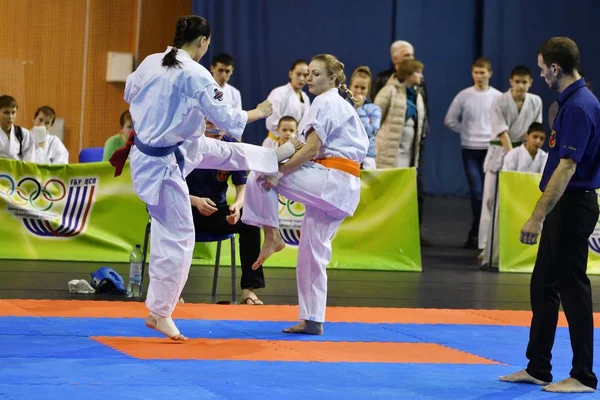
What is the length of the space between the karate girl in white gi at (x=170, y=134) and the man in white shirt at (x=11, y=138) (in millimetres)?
3780

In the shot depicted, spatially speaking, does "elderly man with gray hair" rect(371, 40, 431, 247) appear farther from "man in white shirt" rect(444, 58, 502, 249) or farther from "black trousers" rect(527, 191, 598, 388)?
"black trousers" rect(527, 191, 598, 388)

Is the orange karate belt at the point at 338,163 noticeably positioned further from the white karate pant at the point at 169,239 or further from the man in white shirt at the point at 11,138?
the man in white shirt at the point at 11,138

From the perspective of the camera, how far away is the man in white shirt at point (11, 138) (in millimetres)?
8906

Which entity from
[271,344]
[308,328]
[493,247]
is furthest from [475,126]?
[271,344]

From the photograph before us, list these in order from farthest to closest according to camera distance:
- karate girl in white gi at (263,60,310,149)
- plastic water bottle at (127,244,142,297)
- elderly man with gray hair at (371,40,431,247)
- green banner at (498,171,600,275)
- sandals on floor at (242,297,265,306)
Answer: karate girl in white gi at (263,60,310,149)
elderly man with gray hair at (371,40,431,247)
green banner at (498,171,600,275)
plastic water bottle at (127,244,142,297)
sandals on floor at (242,297,265,306)

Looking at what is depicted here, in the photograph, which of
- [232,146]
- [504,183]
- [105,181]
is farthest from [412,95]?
[232,146]

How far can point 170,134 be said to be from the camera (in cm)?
527

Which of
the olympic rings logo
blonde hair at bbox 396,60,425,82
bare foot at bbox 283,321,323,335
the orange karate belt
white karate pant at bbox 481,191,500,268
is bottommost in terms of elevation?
bare foot at bbox 283,321,323,335

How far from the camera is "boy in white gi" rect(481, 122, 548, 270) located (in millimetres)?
9156

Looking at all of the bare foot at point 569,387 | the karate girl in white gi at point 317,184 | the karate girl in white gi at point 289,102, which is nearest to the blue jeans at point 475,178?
the karate girl in white gi at point 289,102

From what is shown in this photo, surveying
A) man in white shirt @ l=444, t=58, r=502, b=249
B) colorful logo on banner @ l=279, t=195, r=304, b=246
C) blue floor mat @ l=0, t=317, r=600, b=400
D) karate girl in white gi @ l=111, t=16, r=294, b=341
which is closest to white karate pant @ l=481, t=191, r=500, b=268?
man in white shirt @ l=444, t=58, r=502, b=249

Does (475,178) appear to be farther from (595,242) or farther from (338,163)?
(338,163)

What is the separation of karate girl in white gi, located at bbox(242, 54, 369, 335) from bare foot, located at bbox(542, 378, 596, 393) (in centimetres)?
157

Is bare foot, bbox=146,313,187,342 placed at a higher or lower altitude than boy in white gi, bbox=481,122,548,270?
lower
